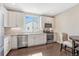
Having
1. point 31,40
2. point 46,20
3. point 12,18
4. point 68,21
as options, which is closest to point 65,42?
point 68,21

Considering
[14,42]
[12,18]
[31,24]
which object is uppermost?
[12,18]

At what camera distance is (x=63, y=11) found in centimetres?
201

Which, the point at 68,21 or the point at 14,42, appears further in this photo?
the point at 14,42

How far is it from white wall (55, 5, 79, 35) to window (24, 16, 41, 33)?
1.31ft

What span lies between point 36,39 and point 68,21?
826 millimetres

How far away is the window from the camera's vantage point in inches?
81.1

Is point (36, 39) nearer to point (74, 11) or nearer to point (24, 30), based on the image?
point (24, 30)

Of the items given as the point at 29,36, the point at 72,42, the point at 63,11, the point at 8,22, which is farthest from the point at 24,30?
the point at 72,42

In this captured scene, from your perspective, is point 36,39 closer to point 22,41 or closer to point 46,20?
point 22,41

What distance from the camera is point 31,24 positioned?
2.09 meters

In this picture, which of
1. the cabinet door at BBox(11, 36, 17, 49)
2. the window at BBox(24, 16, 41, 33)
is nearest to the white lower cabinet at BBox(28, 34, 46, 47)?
the window at BBox(24, 16, 41, 33)

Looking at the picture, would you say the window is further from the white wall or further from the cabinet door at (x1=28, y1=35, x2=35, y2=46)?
the white wall

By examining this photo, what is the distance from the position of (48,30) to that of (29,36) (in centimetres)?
46

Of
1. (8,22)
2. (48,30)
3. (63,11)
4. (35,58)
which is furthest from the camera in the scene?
(8,22)
